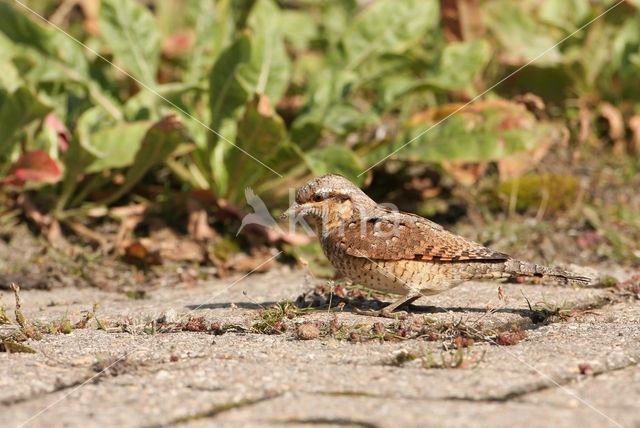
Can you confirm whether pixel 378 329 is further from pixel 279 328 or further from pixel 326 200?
pixel 326 200

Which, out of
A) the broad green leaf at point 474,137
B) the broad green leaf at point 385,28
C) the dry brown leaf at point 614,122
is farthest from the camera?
the dry brown leaf at point 614,122

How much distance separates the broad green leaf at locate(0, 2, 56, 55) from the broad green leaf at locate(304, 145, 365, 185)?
8.00 ft

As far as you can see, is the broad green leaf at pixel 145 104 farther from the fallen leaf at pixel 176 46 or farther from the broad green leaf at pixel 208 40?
the fallen leaf at pixel 176 46

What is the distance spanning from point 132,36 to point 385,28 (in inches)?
83.7

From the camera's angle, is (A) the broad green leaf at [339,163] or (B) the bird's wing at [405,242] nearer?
(B) the bird's wing at [405,242]

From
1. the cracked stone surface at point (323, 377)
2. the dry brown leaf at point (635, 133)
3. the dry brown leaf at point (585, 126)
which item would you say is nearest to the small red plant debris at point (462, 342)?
the cracked stone surface at point (323, 377)

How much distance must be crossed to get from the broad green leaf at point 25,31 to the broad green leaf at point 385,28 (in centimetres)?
244

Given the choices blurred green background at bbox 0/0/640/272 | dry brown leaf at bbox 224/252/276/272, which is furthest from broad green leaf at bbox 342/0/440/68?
dry brown leaf at bbox 224/252/276/272

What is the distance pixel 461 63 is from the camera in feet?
25.6

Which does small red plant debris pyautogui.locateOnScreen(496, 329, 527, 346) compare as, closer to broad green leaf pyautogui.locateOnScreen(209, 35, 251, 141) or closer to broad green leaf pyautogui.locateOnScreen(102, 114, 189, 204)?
broad green leaf pyautogui.locateOnScreen(102, 114, 189, 204)

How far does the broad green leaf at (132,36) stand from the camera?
307 inches

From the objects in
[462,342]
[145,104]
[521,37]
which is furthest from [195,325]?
[521,37]

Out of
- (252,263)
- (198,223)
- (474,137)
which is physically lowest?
(252,263)

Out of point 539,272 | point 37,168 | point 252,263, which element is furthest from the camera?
point 252,263
